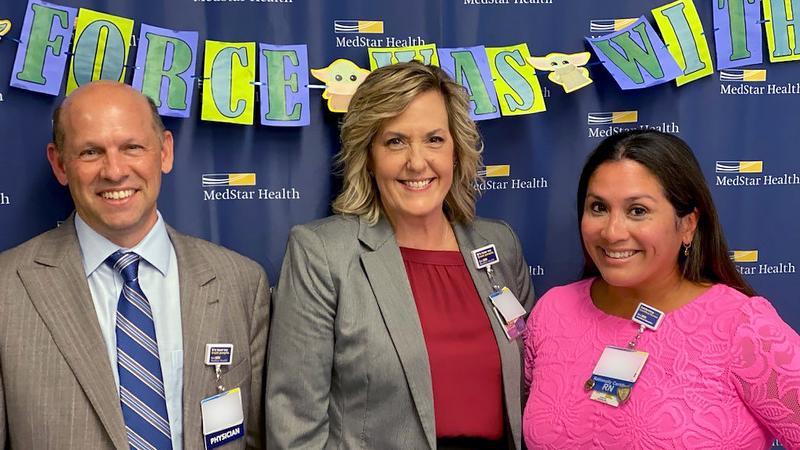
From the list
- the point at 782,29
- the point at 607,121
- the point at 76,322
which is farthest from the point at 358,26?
the point at 782,29

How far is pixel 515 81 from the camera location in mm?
2301

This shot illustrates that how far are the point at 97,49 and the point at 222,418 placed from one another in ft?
3.70

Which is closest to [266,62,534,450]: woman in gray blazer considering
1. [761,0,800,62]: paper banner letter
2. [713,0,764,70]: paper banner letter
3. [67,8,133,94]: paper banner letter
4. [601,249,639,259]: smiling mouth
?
[601,249,639,259]: smiling mouth

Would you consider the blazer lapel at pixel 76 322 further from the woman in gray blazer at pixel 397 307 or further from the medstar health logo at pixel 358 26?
the medstar health logo at pixel 358 26

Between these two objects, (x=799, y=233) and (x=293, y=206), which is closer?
(x=293, y=206)

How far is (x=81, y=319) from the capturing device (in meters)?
1.73

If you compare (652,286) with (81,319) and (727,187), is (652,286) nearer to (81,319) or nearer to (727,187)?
(727,187)

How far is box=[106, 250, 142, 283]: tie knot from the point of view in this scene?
1.80 metres

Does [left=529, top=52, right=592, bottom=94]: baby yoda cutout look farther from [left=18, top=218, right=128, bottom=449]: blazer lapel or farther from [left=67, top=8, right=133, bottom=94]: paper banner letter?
[left=18, top=218, right=128, bottom=449]: blazer lapel

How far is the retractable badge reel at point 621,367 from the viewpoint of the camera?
1.71 metres

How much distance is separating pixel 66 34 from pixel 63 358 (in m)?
0.97

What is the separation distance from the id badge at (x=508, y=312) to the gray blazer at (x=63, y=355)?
2.44 ft

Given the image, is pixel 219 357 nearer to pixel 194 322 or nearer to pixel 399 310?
pixel 194 322

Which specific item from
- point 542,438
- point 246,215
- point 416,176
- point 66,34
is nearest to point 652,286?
point 542,438
